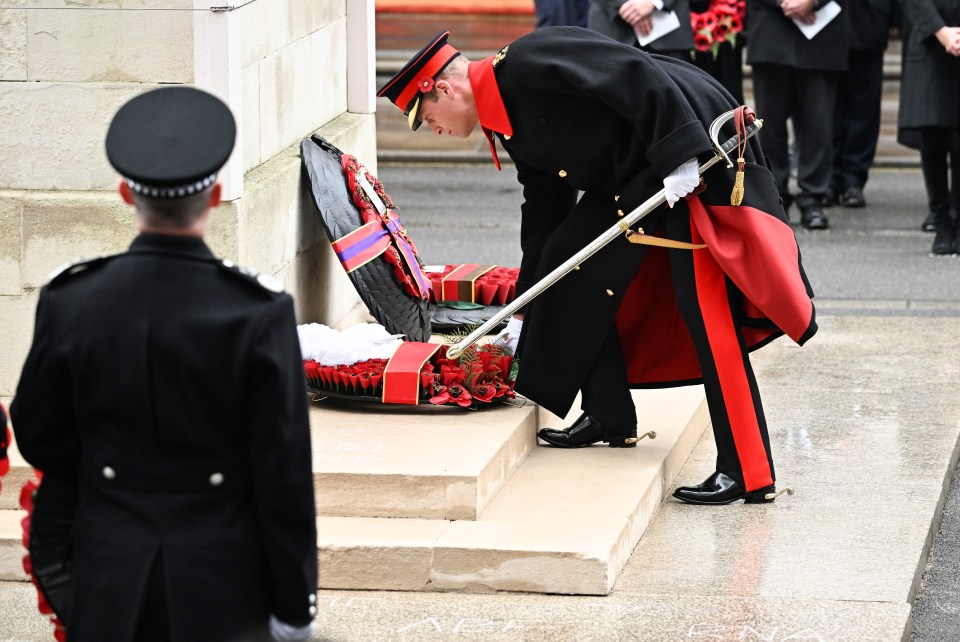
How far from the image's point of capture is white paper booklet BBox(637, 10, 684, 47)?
10.6 meters

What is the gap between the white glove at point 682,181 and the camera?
5.32 metres

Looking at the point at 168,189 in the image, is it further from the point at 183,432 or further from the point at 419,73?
the point at 419,73

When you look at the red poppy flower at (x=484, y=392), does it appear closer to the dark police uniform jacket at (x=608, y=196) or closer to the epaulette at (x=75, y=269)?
the dark police uniform jacket at (x=608, y=196)

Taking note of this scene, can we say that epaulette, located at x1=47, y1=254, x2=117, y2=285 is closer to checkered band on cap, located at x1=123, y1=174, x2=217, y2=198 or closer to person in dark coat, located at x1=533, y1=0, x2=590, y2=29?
checkered band on cap, located at x1=123, y1=174, x2=217, y2=198

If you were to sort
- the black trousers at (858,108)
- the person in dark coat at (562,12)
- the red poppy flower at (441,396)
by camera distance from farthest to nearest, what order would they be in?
the person in dark coat at (562,12)
the black trousers at (858,108)
the red poppy flower at (441,396)

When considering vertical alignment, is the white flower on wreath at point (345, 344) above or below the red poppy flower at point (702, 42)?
below

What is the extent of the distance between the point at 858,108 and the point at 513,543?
7151 millimetres

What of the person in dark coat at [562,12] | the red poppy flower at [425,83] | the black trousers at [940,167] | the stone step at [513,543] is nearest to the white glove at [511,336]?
the stone step at [513,543]

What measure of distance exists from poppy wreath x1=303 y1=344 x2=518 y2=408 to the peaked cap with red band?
847mm

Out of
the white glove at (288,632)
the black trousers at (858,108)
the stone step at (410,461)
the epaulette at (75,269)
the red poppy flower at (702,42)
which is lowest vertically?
the black trousers at (858,108)

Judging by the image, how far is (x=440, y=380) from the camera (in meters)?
5.93

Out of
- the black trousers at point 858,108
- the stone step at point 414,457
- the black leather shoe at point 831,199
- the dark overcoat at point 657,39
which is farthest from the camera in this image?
the black leather shoe at point 831,199

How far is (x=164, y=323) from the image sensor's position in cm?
304

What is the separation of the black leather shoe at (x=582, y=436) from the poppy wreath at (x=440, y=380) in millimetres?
202
